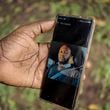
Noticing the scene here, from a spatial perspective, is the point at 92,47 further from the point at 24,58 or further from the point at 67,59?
the point at 67,59

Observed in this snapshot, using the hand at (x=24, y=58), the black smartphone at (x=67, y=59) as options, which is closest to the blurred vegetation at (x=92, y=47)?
the hand at (x=24, y=58)

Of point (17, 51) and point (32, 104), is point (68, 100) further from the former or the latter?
point (32, 104)

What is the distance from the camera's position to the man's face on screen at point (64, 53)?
111 inches

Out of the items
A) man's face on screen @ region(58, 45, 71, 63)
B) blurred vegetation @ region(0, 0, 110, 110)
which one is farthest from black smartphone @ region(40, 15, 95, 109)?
blurred vegetation @ region(0, 0, 110, 110)

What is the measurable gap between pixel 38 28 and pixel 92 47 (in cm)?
160

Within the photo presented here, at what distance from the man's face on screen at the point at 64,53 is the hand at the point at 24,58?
0.15 m

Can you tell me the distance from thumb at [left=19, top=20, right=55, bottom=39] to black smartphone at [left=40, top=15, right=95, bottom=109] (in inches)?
1.8

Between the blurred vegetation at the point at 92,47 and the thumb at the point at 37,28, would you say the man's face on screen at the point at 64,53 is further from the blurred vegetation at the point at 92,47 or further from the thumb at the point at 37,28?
the blurred vegetation at the point at 92,47

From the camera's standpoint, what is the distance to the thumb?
9.59 feet

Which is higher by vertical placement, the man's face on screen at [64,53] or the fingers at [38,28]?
the fingers at [38,28]

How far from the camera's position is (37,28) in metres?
2.98

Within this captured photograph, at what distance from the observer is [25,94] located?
13.6 feet

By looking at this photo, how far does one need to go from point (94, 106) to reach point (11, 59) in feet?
4.25

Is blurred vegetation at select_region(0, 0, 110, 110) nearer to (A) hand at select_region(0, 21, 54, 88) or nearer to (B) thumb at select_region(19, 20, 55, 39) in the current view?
(A) hand at select_region(0, 21, 54, 88)
